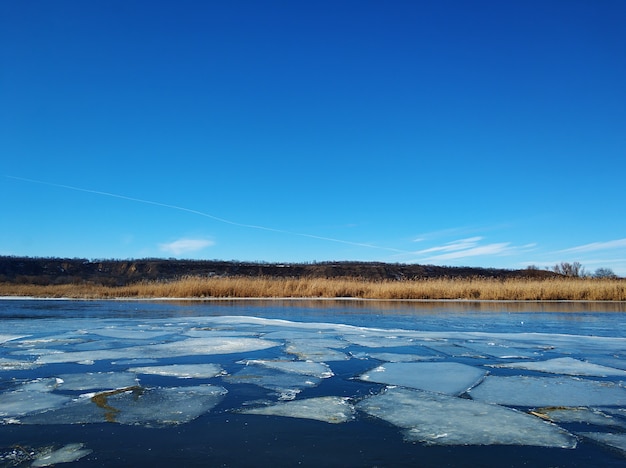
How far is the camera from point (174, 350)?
4375 millimetres

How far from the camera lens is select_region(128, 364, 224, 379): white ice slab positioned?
3275 mm

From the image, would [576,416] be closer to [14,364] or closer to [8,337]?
[14,364]

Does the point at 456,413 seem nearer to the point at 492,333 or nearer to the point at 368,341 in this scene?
the point at 368,341

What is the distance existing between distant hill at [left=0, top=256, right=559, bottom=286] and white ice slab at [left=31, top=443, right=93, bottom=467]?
38.2 meters

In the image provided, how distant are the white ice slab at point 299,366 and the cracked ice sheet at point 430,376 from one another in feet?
0.95

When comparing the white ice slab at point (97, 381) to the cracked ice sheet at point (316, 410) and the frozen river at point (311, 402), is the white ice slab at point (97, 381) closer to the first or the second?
the frozen river at point (311, 402)

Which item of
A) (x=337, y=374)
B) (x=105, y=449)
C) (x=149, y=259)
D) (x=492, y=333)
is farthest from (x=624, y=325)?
(x=149, y=259)

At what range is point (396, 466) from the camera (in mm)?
1673

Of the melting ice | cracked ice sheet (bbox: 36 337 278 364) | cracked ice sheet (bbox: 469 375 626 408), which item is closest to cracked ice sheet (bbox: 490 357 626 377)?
the melting ice

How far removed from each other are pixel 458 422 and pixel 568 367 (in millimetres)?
1889

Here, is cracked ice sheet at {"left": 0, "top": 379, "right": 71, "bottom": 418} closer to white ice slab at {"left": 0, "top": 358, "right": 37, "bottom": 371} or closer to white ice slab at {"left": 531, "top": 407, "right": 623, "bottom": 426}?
white ice slab at {"left": 0, "top": 358, "right": 37, "bottom": 371}

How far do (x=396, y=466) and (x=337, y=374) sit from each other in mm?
1707


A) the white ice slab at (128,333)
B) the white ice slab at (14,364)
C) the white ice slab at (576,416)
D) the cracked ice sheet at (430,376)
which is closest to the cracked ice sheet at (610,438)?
the white ice slab at (576,416)

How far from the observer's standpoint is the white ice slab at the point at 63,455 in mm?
1691
